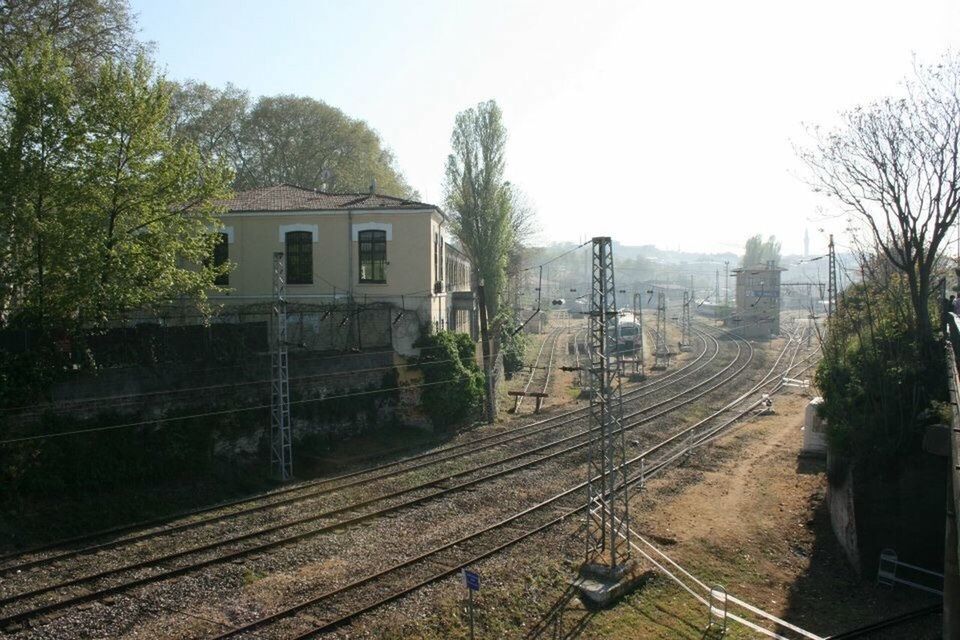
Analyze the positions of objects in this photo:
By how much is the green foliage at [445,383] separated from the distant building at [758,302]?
140 feet

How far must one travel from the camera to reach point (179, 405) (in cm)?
1977

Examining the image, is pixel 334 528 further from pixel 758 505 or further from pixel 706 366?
pixel 706 366

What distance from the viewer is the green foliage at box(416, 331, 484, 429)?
1050 inches

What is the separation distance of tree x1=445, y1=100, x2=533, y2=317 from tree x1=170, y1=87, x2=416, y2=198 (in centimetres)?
870

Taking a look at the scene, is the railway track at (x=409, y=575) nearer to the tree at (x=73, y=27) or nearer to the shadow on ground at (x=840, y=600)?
the shadow on ground at (x=840, y=600)

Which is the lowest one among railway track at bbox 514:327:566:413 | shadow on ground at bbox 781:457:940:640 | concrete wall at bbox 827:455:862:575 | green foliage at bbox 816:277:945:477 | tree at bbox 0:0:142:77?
shadow on ground at bbox 781:457:940:640

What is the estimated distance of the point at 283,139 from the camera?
4703 centimetres

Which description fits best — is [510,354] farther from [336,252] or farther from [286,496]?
[286,496]

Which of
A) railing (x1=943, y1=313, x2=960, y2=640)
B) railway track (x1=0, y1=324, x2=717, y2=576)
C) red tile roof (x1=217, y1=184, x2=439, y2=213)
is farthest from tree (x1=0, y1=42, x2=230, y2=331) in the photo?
railing (x1=943, y1=313, x2=960, y2=640)

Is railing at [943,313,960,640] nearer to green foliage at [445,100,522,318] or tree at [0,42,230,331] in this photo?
tree at [0,42,230,331]

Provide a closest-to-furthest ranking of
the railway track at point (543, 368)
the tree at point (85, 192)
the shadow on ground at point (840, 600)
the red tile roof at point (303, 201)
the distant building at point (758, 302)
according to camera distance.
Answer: the shadow on ground at point (840, 600) < the tree at point (85, 192) < the red tile roof at point (303, 201) < the railway track at point (543, 368) < the distant building at point (758, 302)

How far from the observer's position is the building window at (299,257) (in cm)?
2780

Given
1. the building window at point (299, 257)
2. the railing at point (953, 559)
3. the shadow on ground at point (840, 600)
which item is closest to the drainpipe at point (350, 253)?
the building window at point (299, 257)

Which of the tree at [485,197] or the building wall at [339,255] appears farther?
the tree at [485,197]
